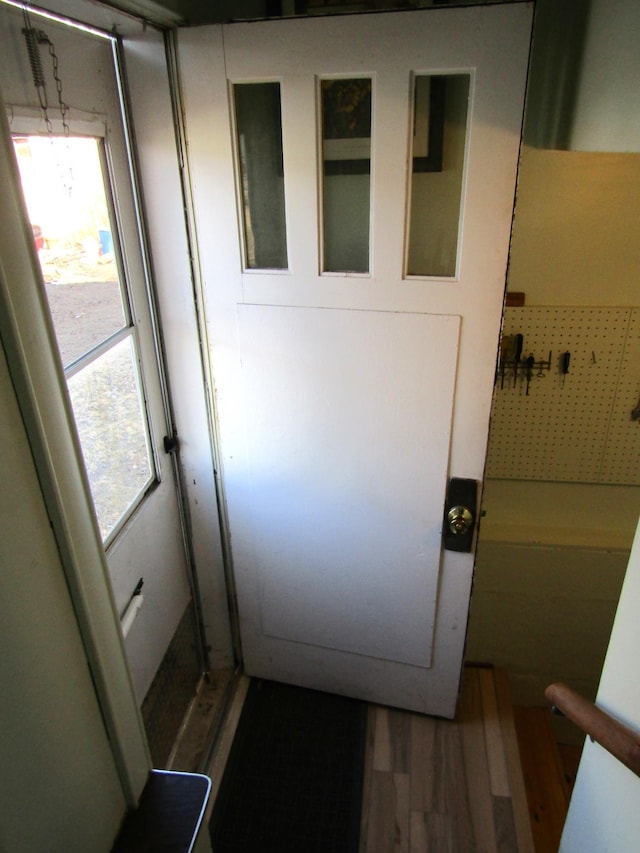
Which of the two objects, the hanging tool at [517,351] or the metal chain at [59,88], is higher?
the metal chain at [59,88]

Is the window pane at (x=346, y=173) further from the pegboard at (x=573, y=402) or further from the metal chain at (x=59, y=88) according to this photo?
the pegboard at (x=573, y=402)

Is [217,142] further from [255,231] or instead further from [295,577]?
[295,577]

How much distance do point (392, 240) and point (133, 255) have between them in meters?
0.73

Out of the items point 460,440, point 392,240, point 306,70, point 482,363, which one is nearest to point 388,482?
point 460,440

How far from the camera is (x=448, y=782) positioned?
6.72 ft

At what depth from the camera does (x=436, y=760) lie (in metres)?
2.12

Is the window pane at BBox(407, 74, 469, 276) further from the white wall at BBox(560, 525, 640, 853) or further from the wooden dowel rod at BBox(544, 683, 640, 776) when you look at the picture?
the wooden dowel rod at BBox(544, 683, 640, 776)

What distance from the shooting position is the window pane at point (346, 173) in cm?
153

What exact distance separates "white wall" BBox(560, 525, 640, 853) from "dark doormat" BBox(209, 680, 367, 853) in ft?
3.10

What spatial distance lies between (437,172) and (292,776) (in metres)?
2.02

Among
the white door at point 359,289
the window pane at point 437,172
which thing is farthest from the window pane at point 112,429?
the window pane at point 437,172

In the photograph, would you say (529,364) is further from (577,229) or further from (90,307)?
(90,307)

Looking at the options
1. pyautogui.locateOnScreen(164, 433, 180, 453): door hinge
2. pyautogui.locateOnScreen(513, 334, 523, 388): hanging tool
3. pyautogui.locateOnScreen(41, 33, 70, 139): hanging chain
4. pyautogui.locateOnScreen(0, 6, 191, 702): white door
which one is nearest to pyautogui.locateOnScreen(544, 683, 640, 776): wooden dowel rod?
pyautogui.locateOnScreen(0, 6, 191, 702): white door

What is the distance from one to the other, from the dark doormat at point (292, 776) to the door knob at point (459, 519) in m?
0.92
